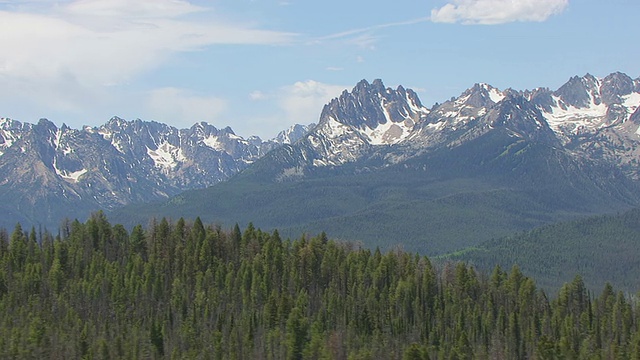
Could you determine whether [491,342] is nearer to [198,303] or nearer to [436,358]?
[436,358]

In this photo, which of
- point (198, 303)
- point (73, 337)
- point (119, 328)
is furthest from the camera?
point (198, 303)

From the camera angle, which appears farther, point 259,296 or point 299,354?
point 259,296

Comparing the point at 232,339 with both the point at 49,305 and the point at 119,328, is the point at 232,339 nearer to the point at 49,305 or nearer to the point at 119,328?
Result: the point at 119,328

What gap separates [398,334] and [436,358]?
1476 cm

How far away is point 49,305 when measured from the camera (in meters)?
186

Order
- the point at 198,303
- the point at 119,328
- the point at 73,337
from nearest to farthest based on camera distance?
the point at 73,337
the point at 119,328
the point at 198,303

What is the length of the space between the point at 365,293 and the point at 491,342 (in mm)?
28834

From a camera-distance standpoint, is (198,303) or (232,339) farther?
(198,303)

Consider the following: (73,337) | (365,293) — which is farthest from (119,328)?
(365,293)

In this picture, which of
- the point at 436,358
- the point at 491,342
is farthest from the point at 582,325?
the point at 436,358

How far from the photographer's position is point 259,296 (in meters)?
190

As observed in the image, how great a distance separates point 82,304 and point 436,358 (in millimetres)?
69872

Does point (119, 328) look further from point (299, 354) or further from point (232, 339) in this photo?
point (299, 354)

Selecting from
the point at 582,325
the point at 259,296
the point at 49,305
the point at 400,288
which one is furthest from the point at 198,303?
the point at 582,325
